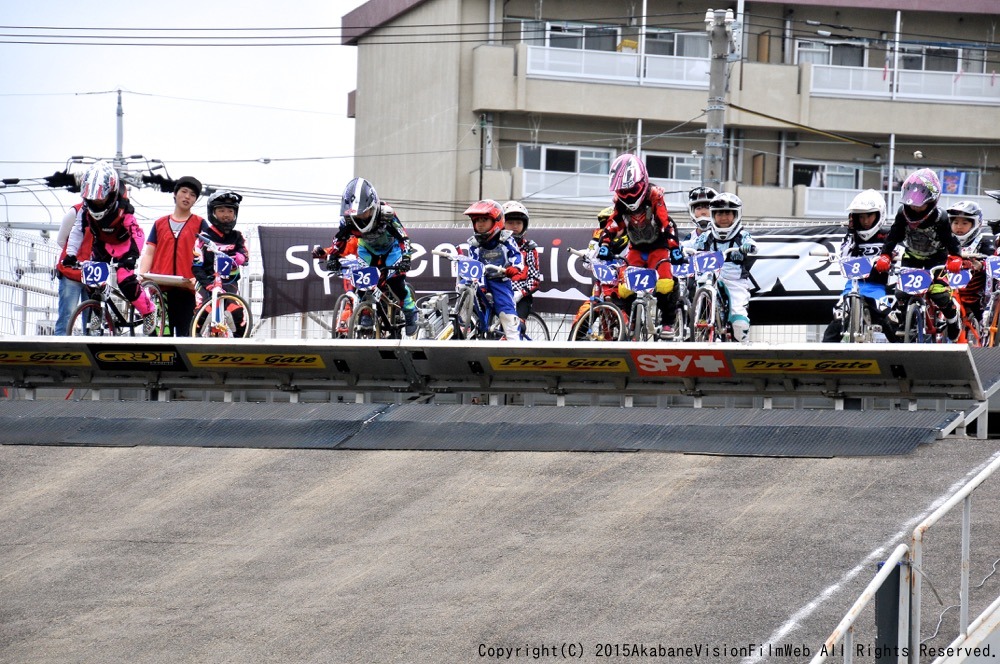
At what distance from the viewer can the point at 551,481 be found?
10602 millimetres

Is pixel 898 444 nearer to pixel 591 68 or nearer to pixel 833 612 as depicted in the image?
pixel 833 612

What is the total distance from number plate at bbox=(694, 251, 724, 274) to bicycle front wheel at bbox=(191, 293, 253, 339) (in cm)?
481

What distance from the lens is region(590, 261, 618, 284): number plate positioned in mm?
15672

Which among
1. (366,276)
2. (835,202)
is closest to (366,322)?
(366,276)

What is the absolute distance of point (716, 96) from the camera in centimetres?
2175

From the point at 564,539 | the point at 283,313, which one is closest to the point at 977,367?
the point at 564,539

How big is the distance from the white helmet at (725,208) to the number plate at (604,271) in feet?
4.09

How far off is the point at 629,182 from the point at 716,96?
24.1ft

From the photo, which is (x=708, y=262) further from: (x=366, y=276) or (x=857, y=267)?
(x=366, y=276)

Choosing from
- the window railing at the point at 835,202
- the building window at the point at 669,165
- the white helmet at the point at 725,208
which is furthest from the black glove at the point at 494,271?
the window railing at the point at 835,202

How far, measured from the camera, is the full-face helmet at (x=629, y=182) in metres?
14.9

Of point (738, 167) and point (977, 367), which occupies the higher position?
point (738, 167)

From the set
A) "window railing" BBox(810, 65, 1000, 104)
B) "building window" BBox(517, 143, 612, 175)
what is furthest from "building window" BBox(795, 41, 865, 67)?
"building window" BBox(517, 143, 612, 175)

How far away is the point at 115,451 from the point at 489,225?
5.26 m
